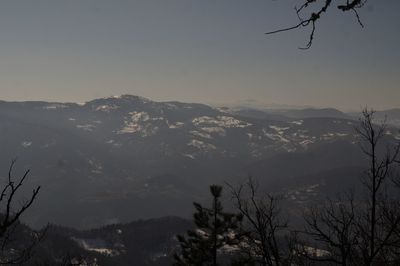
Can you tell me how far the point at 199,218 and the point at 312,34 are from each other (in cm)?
2279

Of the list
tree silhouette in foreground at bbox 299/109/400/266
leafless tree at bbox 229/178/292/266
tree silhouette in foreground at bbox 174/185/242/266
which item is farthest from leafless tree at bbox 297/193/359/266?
tree silhouette in foreground at bbox 174/185/242/266

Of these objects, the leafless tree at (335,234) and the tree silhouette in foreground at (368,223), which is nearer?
the tree silhouette in foreground at (368,223)

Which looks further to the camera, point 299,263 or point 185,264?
point 185,264

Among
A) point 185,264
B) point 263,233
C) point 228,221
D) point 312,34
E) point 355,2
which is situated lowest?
point 185,264

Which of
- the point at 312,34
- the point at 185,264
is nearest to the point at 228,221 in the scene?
the point at 185,264

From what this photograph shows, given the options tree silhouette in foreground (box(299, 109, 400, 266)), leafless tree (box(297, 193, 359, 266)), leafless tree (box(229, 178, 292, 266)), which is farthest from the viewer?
leafless tree (box(229, 178, 292, 266))

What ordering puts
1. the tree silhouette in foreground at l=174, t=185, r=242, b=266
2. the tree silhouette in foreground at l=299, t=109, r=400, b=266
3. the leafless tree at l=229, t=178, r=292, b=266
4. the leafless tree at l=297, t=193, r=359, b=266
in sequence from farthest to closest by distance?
the tree silhouette in foreground at l=174, t=185, r=242, b=266
the leafless tree at l=229, t=178, r=292, b=266
the leafless tree at l=297, t=193, r=359, b=266
the tree silhouette in foreground at l=299, t=109, r=400, b=266

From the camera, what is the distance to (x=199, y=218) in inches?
1110

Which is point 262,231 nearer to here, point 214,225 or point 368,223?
point 368,223

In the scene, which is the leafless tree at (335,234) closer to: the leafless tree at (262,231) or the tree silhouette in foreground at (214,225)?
the leafless tree at (262,231)

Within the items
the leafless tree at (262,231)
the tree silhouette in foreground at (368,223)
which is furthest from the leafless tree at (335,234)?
the leafless tree at (262,231)

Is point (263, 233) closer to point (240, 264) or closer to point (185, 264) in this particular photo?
point (240, 264)

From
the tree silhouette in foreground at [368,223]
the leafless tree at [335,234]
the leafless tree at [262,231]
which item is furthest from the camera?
the leafless tree at [262,231]

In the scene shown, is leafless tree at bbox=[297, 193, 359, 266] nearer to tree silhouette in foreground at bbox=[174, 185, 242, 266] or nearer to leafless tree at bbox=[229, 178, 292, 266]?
leafless tree at bbox=[229, 178, 292, 266]
